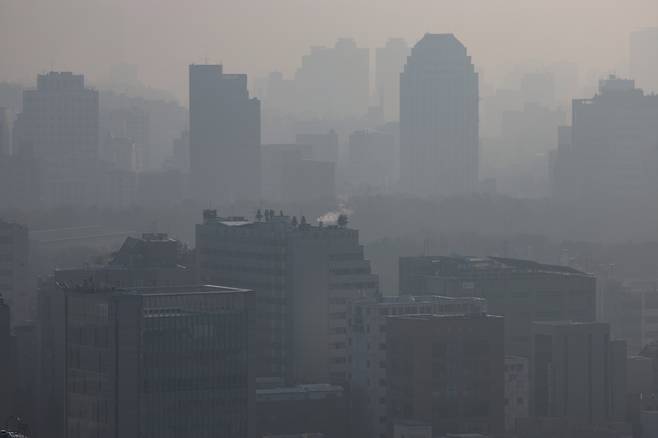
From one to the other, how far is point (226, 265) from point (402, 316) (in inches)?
228

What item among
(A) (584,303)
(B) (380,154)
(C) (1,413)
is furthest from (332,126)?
(C) (1,413)

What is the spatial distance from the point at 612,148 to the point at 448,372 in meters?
60.5

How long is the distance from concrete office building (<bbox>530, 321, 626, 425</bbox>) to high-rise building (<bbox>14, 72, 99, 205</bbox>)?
55.2 m

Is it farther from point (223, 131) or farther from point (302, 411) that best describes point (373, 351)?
point (223, 131)

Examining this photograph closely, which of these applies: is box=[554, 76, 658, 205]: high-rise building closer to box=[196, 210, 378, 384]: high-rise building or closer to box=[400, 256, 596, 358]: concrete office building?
box=[400, 256, 596, 358]: concrete office building

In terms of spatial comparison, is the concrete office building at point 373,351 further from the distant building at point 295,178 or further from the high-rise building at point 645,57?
the high-rise building at point 645,57

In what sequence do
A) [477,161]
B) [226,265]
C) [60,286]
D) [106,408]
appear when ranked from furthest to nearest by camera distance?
1. [477,161]
2. [226,265]
3. [60,286]
4. [106,408]

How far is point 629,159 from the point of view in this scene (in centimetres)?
9231

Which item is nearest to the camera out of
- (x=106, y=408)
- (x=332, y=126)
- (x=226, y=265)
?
(x=106, y=408)

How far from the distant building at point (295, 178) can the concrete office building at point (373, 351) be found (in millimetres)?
45986

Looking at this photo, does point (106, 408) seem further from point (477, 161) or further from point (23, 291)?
point (477, 161)

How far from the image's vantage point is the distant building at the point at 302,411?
33438mm

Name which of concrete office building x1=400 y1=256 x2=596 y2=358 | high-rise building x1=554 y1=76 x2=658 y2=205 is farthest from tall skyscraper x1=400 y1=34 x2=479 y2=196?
concrete office building x1=400 y1=256 x2=596 y2=358

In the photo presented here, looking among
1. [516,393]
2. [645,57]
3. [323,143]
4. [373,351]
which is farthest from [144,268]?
[645,57]
